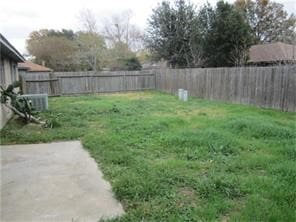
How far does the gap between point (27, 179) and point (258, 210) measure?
262cm

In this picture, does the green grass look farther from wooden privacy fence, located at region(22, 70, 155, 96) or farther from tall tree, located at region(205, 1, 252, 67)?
tall tree, located at region(205, 1, 252, 67)

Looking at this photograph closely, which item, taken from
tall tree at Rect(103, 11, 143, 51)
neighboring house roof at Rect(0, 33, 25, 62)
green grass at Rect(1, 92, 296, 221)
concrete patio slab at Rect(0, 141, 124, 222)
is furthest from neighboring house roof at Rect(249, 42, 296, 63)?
concrete patio slab at Rect(0, 141, 124, 222)

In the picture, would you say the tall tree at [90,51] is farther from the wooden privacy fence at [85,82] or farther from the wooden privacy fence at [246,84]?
the wooden privacy fence at [246,84]

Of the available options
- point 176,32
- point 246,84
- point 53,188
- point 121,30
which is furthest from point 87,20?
point 53,188

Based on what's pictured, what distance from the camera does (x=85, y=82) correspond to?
15.8 m

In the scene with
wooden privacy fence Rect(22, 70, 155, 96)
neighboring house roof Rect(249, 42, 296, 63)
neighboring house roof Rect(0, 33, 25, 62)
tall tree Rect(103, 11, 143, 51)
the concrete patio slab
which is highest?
tall tree Rect(103, 11, 143, 51)

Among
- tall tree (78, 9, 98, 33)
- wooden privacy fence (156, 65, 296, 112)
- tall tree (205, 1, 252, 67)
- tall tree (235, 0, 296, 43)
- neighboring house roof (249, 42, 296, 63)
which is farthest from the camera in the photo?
tall tree (78, 9, 98, 33)

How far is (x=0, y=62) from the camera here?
7.69 meters

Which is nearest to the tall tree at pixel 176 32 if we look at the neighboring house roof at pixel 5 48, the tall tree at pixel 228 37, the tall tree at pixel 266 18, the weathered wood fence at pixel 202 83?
the tall tree at pixel 228 37

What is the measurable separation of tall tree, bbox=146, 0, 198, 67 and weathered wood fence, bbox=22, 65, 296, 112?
2.63 metres

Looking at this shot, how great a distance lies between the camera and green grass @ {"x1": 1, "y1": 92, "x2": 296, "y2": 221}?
2.71 meters

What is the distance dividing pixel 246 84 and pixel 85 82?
908cm

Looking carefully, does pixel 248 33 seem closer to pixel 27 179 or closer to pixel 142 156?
pixel 142 156

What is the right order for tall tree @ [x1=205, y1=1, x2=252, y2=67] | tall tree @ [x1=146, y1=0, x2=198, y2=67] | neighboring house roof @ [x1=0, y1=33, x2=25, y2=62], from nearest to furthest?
1. neighboring house roof @ [x1=0, y1=33, x2=25, y2=62]
2. tall tree @ [x1=205, y1=1, x2=252, y2=67]
3. tall tree @ [x1=146, y1=0, x2=198, y2=67]
